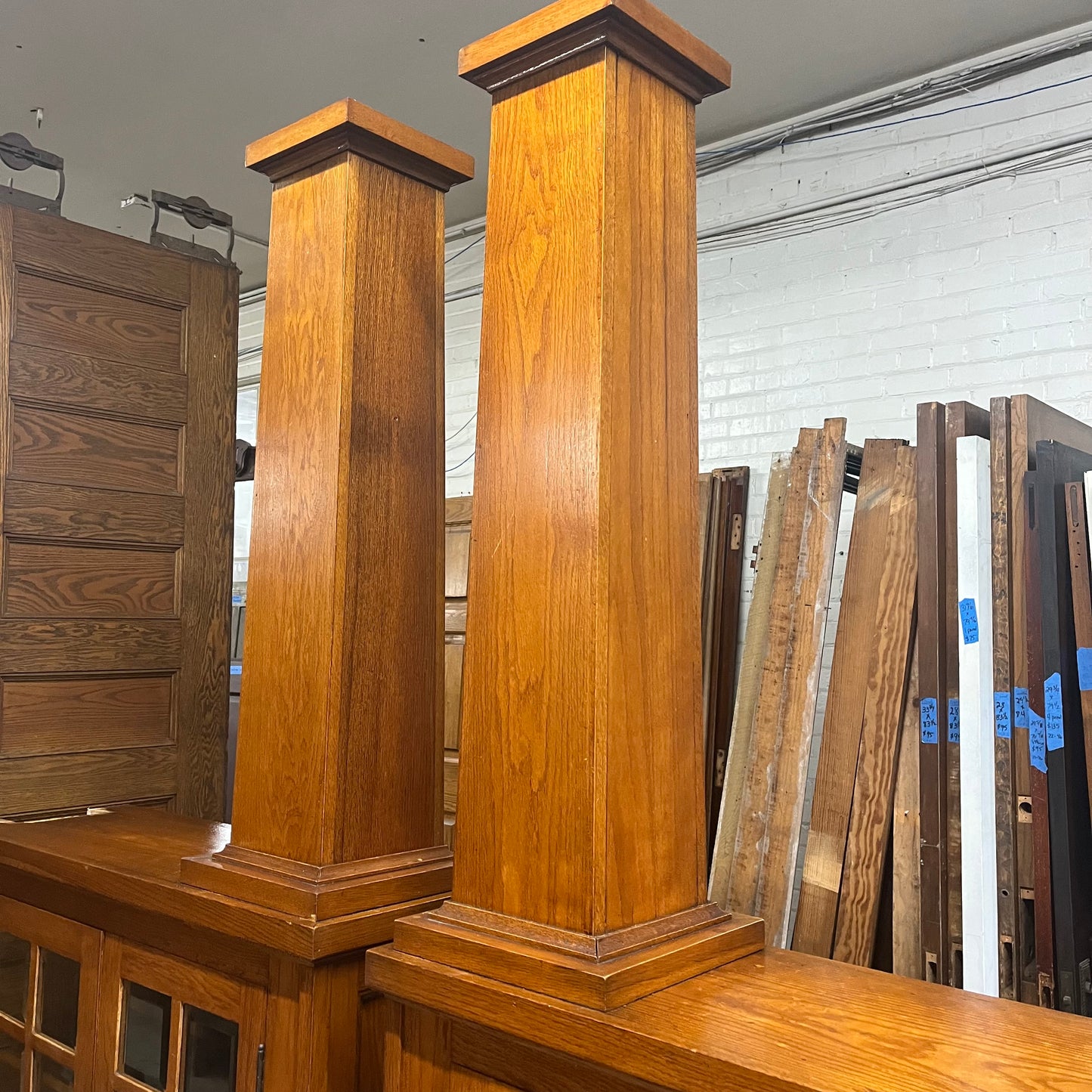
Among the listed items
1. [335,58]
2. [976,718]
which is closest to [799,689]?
[976,718]

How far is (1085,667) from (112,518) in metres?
2.29

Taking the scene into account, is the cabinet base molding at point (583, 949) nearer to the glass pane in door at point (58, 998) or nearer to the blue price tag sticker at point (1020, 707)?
the glass pane in door at point (58, 998)

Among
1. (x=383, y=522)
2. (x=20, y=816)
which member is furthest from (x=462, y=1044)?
(x=20, y=816)

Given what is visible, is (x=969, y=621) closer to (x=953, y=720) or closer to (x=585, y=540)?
(x=953, y=720)

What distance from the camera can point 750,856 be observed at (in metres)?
2.64

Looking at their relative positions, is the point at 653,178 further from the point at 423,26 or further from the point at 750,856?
the point at 423,26

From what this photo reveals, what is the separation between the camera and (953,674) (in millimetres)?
2361

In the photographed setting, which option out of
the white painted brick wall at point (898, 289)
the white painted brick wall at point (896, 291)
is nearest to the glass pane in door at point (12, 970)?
the white painted brick wall at point (898, 289)

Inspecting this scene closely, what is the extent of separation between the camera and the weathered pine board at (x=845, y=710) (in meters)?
2.49

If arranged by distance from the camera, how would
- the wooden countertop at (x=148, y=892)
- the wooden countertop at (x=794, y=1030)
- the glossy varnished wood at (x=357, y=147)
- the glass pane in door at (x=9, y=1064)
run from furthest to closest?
the glass pane in door at (x=9, y=1064) < the glossy varnished wood at (x=357, y=147) < the wooden countertop at (x=148, y=892) < the wooden countertop at (x=794, y=1030)

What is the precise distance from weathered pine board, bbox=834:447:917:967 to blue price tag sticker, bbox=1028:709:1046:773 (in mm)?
308

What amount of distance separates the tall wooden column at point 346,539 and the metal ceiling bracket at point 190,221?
1252 millimetres

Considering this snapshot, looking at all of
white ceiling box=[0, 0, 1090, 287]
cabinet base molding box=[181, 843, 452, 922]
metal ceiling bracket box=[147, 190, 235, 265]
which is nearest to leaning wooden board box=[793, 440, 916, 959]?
cabinet base molding box=[181, 843, 452, 922]

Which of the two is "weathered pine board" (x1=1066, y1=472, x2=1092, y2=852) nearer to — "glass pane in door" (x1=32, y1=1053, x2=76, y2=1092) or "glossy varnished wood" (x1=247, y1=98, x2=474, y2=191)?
"glossy varnished wood" (x1=247, y1=98, x2=474, y2=191)
